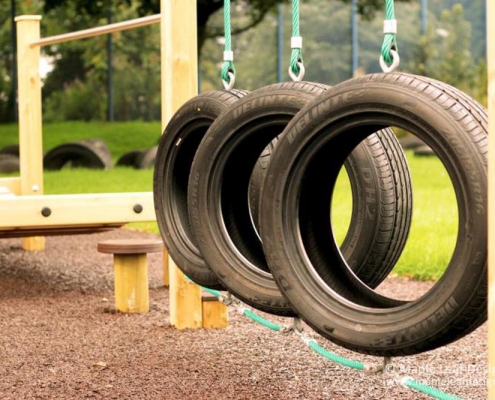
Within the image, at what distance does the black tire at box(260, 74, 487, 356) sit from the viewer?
2301 mm

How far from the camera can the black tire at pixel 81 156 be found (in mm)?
15039

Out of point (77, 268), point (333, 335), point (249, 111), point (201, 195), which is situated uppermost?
point (249, 111)

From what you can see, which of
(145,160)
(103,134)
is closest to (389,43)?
(145,160)

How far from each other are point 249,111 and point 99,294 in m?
2.85

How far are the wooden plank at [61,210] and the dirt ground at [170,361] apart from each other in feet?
1.56

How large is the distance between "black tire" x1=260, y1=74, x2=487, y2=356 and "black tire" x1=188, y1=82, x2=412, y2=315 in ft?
1.23

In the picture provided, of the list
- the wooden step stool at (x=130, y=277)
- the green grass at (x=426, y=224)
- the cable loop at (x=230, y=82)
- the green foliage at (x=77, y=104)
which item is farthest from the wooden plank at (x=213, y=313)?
the green foliage at (x=77, y=104)

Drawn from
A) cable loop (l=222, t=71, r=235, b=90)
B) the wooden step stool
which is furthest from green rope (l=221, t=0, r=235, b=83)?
the wooden step stool

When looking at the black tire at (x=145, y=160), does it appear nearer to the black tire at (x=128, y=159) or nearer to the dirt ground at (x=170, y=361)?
the black tire at (x=128, y=159)

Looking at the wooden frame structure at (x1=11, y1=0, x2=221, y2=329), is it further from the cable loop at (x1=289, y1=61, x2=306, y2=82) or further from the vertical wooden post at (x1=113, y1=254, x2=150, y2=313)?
the cable loop at (x1=289, y1=61, x2=306, y2=82)

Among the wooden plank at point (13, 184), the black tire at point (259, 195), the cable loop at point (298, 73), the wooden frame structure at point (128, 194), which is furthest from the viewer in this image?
the wooden plank at point (13, 184)

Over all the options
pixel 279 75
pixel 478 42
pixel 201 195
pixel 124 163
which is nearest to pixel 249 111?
pixel 201 195

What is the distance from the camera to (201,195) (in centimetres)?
349

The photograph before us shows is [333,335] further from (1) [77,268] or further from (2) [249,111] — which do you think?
(1) [77,268]
